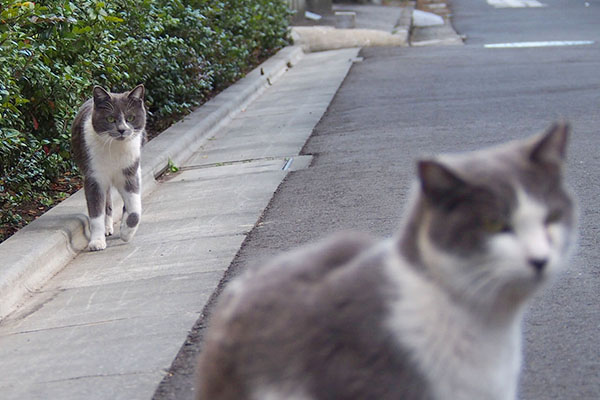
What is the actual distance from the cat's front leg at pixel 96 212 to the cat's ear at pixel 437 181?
15.1 ft

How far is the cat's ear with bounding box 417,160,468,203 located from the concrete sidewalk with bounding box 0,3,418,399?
2.11 meters

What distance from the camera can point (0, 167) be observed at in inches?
280

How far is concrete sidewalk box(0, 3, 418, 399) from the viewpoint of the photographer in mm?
4023

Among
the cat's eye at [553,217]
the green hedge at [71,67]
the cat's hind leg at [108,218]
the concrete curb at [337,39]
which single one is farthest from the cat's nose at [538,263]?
the concrete curb at [337,39]

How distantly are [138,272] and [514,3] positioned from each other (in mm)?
30156

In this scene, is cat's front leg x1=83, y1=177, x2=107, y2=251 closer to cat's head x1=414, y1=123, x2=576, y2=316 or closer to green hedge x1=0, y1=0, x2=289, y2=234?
green hedge x1=0, y1=0, x2=289, y2=234

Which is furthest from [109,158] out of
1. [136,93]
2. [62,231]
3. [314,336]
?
[314,336]

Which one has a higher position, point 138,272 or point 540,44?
point 138,272

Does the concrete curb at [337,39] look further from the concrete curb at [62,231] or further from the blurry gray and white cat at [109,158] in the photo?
the blurry gray and white cat at [109,158]

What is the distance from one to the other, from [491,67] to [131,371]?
11.7 m

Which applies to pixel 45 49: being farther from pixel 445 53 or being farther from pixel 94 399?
pixel 445 53

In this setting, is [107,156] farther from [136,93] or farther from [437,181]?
[437,181]

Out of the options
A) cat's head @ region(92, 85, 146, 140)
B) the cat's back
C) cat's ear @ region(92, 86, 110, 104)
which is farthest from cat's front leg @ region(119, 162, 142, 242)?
the cat's back

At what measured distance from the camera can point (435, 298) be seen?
6.55ft
